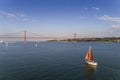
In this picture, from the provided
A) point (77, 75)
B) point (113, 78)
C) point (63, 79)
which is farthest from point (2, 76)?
point (113, 78)

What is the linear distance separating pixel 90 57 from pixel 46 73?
70.1 feet

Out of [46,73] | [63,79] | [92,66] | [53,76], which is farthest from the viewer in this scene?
[92,66]

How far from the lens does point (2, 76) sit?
3794cm

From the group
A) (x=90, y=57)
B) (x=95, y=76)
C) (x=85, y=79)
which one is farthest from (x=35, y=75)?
(x=90, y=57)

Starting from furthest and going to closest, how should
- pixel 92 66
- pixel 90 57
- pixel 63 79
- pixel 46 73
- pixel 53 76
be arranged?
pixel 90 57 → pixel 92 66 → pixel 46 73 → pixel 53 76 → pixel 63 79

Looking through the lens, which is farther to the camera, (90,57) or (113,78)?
(90,57)

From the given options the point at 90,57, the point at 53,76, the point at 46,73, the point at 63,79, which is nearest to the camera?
the point at 63,79

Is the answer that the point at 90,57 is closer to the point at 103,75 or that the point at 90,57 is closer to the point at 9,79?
the point at 103,75

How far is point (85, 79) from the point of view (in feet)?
120

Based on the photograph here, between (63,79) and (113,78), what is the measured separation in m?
12.4

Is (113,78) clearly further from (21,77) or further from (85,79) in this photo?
(21,77)

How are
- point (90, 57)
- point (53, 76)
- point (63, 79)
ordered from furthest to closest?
point (90, 57) → point (53, 76) → point (63, 79)

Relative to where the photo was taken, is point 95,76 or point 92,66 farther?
point 92,66

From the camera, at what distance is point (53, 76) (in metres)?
37.9
